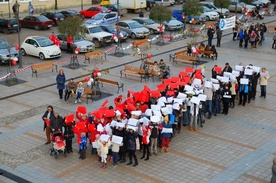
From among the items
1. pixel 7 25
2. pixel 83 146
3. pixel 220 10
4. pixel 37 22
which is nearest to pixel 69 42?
pixel 7 25

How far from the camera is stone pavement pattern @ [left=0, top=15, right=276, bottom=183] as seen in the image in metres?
13.1

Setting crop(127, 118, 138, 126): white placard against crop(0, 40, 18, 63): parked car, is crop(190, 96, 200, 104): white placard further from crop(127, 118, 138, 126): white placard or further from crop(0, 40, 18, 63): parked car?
crop(0, 40, 18, 63): parked car

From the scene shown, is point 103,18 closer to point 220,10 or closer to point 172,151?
point 220,10

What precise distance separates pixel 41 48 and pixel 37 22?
453 inches

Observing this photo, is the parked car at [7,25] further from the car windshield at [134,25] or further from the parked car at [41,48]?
the car windshield at [134,25]

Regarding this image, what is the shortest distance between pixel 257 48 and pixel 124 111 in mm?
18721

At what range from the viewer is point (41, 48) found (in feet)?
90.5

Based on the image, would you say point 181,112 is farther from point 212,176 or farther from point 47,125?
point 47,125

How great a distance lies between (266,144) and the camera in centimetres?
1527

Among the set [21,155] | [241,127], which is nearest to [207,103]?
[241,127]

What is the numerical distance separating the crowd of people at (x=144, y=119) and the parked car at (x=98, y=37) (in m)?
13.9

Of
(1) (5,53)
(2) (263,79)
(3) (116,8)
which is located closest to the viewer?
(2) (263,79)

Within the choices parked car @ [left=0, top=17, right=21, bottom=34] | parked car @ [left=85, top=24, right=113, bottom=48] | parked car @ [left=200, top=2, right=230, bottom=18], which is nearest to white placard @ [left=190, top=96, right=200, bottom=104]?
parked car @ [left=85, top=24, right=113, bottom=48]

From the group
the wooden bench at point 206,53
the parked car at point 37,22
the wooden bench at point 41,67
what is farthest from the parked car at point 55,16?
the wooden bench at point 206,53
